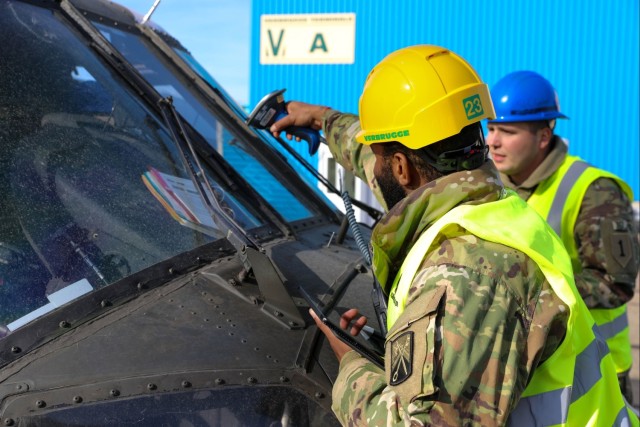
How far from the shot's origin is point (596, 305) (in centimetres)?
315

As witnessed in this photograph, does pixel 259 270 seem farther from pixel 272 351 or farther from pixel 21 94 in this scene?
pixel 21 94

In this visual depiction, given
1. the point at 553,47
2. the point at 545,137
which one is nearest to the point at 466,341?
the point at 545,137

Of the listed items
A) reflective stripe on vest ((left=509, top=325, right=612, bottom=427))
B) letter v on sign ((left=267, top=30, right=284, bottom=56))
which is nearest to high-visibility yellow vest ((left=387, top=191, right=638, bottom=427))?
reflective stripe on vest ((left=509, top=325, right=612, bottom=427))

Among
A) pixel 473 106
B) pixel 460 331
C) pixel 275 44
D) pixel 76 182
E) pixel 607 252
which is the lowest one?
pixel 607 252

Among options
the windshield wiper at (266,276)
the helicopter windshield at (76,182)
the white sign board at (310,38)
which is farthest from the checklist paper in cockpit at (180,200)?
the white sign board at (310,38)

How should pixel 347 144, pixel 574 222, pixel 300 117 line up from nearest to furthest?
pixel 347 144 → pixel 300 117 → pixel 574 222

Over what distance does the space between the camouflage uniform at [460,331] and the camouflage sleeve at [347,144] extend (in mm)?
731

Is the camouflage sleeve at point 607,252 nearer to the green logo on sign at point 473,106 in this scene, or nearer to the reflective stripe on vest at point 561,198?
the reflective stripe on vest at point 561,198

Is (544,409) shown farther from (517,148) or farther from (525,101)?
(525,101)

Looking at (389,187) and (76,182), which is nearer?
(389,187)

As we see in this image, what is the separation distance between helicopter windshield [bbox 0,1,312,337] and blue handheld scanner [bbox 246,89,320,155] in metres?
0.26

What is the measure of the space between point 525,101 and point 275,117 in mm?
1668

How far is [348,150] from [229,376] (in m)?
1.03

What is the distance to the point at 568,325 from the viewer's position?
152cm
